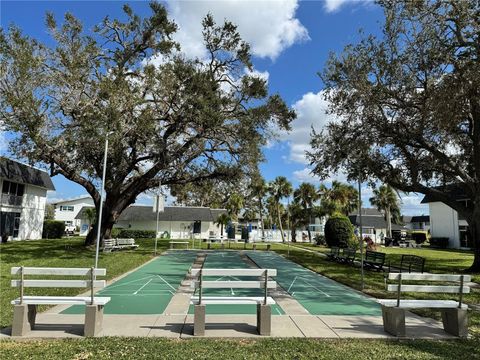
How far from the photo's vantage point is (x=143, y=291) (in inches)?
440

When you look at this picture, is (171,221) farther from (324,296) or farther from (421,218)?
(421,218)

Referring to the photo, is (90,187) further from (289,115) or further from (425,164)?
(425,164)

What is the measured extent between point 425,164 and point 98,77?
18.7 m

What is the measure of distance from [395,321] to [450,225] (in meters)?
45.7

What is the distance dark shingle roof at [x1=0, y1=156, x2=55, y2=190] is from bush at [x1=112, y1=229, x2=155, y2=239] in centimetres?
1009

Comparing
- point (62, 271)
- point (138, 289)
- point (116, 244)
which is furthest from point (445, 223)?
point (62, 271)

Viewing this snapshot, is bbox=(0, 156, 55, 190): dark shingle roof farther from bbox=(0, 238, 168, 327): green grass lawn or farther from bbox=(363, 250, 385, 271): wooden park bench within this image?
bbox=(363, 250, 385, 271): wooden park bench

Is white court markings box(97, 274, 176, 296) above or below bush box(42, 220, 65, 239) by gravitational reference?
below

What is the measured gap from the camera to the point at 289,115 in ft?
76.9

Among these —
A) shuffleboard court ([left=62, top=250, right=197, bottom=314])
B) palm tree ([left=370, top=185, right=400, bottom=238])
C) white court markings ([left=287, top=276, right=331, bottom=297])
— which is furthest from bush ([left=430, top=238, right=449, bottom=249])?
shuffleboard court ([left=62, top=250, right=197, bottom=314])

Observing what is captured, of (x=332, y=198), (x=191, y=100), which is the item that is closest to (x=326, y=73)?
(x=191, y=100)

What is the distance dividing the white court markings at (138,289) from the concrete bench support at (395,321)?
6.02 meters

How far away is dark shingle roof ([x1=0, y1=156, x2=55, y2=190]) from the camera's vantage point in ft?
111

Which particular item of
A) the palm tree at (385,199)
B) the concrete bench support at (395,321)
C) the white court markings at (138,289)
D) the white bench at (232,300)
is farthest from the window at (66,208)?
the concrete bench support at (395,321)
